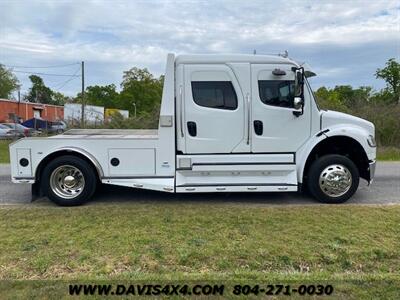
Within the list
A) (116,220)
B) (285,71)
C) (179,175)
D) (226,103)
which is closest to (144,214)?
(116,220)

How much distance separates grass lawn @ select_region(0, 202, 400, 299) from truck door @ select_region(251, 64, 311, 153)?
1130 mm

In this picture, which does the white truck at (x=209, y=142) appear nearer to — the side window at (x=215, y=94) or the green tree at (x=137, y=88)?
the side window at (x=215, y=94)

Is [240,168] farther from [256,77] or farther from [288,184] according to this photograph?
[256,77]

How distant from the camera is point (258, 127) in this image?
6207mm

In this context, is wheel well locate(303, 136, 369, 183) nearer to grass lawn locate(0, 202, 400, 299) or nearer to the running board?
the running board

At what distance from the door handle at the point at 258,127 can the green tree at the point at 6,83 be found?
2685 inches

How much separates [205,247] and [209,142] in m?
2.32

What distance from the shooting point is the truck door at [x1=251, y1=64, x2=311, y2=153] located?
6.20 metres

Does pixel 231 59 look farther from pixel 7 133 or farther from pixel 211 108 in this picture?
pixel 7 133

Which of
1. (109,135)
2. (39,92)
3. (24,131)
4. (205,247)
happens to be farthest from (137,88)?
(205,247)

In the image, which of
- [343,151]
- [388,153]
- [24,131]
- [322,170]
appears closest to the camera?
[322,170]

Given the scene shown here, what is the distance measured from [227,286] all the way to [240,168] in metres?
3.07

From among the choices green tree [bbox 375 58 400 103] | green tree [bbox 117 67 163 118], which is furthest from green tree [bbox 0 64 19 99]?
→ green tree [bbox 375 58 400 103]

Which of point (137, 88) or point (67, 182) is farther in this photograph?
point (137, 88)
